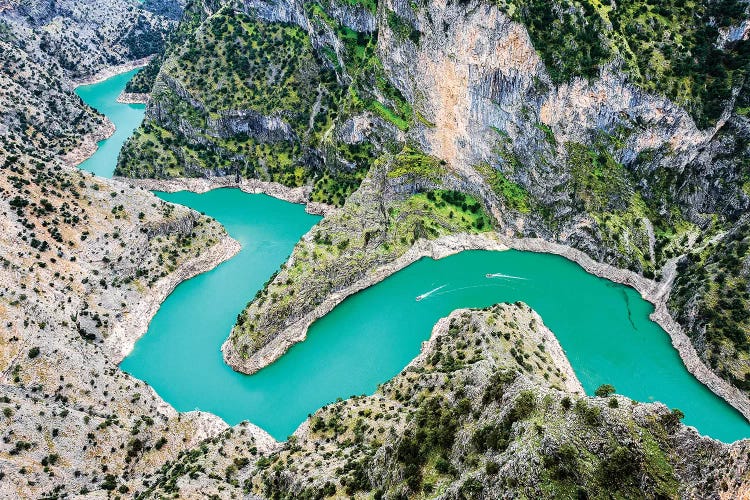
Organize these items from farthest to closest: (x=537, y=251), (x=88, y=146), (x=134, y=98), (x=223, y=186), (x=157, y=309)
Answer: (x=134, y=98)
(x=88, y=146)
(x=223, y=186)
(x=537, y=251)
(x=157, y=309)

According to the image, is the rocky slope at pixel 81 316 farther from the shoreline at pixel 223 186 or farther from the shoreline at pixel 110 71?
the shoreline at pixel 110 71

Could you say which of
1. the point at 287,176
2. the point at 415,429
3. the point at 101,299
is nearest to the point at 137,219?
the point at 101,299

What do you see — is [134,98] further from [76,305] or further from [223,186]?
[76,305]

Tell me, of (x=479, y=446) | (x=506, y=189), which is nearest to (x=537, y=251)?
(x=506, y=189)

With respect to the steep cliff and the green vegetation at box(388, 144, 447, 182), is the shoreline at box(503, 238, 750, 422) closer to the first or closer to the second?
the green vegetation at box(388, 144, 447, 182)

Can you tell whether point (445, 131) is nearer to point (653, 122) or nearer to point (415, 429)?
point (653, 122)

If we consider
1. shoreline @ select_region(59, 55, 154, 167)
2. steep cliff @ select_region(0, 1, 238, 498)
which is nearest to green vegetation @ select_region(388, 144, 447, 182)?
steep cliff @ select_region(0, 1, 238, 498)
